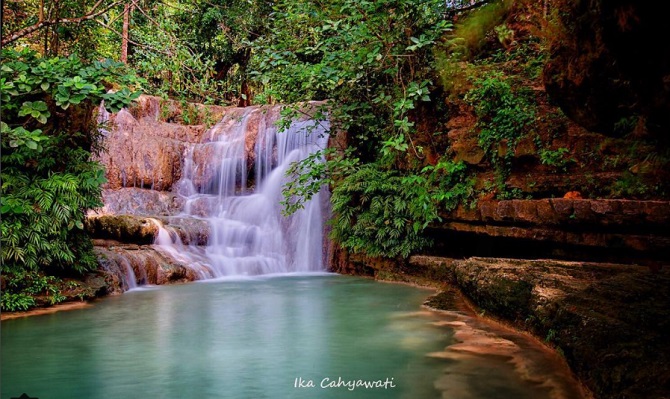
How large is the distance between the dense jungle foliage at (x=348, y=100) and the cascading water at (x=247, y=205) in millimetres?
1732

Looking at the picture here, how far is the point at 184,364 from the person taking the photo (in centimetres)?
512

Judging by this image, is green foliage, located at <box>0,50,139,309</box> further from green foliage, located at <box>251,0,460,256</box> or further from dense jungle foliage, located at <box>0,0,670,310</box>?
green foliage, located at <box>251,0,460,256</box>

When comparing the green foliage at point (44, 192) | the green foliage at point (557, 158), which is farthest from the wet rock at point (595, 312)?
the green foliage at point (44, 192)

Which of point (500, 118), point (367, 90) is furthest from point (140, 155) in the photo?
point (500, 118)

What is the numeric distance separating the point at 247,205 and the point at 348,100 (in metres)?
4.70

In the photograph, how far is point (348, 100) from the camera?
12336 millimetres

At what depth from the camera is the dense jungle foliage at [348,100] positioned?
609cm

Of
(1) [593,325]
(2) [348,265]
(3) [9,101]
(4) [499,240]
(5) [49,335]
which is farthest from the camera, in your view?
(2) [348,265]

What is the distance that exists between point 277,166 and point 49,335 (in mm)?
10226

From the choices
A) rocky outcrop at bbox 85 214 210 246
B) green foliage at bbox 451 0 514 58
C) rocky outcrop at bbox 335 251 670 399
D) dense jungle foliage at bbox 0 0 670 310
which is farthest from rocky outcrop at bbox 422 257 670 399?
rocky outcrop at bbox 85 214 210 246

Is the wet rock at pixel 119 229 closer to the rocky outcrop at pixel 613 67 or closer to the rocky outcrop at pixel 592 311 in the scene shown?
the rocky outcrop at pixel 592 311

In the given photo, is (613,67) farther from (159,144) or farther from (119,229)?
(159,144)

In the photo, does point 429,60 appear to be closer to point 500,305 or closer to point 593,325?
point 500,305

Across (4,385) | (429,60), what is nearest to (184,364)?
(4,385)
